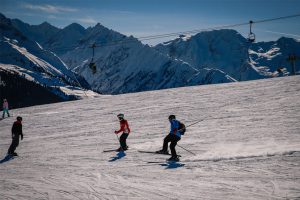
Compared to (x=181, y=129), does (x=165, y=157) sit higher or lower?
lower

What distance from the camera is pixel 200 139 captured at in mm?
16734

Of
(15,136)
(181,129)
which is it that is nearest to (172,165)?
(181,129)

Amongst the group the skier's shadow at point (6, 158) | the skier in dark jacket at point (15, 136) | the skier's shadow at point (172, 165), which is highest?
the skier in dark jacket at point (15, 136)

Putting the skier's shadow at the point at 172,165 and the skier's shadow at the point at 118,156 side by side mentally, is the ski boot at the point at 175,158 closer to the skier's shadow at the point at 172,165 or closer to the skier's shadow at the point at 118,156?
the skier's shadow at the point at 172,165

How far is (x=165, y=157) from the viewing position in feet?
45.9

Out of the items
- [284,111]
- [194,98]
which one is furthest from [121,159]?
[194,98]

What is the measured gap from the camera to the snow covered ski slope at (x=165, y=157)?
32.6 feet

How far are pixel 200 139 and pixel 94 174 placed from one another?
6.42 meters

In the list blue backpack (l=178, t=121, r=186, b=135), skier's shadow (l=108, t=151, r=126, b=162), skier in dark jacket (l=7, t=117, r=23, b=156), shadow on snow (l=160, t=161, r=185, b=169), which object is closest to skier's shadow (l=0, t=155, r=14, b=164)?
skier in dark jacket (l=7, t=117, r=23, b=156)

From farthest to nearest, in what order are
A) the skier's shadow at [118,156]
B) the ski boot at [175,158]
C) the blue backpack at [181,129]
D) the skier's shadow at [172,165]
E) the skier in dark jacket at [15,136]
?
the skier in dark jacket at [15,136]
the skier's shadow at [118,156]
the blue backpack at [181,129]
the ski boot at [175,158]
the skier's shadow at [172,165]

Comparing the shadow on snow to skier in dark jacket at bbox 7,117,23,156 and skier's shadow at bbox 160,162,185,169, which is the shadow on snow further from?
skier in dark jacket at bbox 7,117,23,156

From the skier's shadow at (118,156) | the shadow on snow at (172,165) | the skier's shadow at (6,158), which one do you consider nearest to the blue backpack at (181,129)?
the shadow on snow at (172,165)

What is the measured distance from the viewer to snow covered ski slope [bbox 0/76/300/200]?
9.95 meters

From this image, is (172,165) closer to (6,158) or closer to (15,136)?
(15,136)
